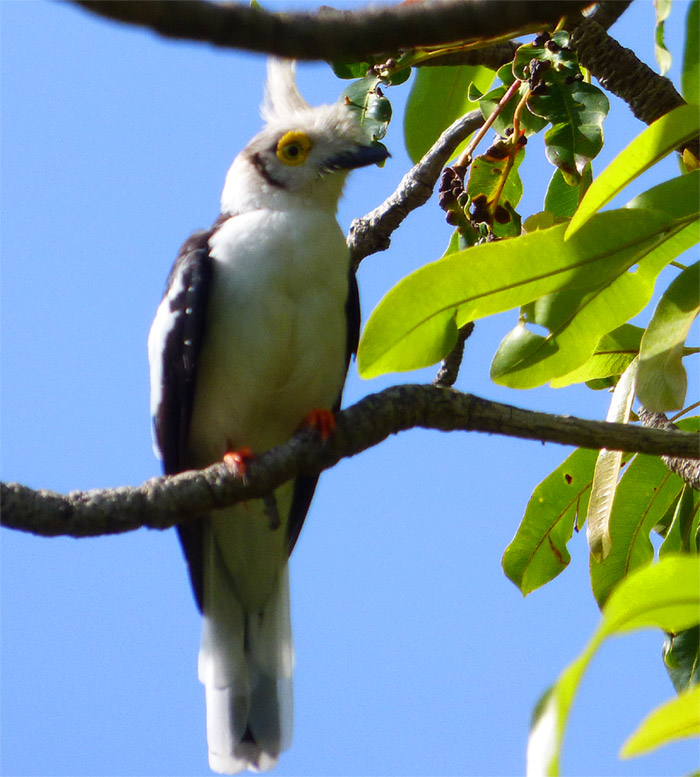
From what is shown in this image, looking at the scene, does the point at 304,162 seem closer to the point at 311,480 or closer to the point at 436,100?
the point at 436,100

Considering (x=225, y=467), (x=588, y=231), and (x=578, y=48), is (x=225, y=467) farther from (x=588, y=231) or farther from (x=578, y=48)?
(x=578, y=48)

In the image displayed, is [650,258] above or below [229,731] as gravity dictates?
above

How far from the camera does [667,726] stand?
1869 mm

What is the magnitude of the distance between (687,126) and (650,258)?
451mm

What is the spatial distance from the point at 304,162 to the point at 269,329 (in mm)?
1006

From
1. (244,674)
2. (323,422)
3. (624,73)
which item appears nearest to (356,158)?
(624,73)

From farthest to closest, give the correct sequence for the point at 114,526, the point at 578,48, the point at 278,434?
1. the point at 278,434
2. the point at 578,48
3. the point at 114,526

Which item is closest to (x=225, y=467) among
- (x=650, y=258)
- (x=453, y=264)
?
(x=453, y=264)

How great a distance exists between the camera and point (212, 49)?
1439 millimetres

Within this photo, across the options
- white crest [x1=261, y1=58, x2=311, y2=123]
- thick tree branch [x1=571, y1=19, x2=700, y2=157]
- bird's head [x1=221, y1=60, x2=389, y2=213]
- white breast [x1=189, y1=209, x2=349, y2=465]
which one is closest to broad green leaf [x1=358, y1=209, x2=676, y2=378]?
thick tree branch [x1=571, y1=19, x2=700, y2=157]

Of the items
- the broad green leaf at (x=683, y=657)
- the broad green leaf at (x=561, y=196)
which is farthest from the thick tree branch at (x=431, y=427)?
the broad green leaf at (x=561, y=196)

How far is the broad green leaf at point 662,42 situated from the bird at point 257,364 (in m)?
1.33

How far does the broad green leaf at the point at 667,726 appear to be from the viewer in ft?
5.74

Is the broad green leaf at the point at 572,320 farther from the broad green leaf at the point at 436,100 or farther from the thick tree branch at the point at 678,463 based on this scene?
the broad green leaf at the point at 436,100
